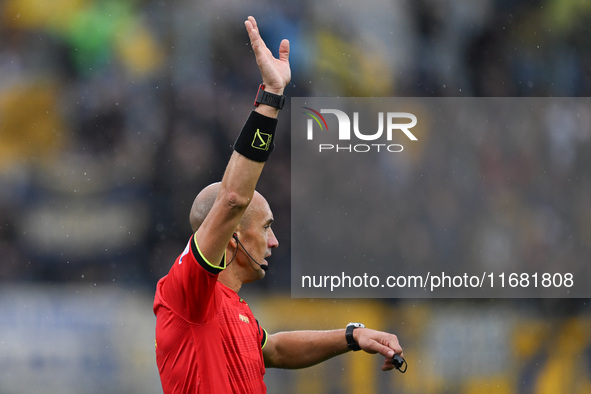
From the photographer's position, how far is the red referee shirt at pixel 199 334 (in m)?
2.64

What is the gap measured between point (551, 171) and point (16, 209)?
3.70 meters

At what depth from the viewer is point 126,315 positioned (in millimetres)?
5582

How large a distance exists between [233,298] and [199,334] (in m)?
0.44

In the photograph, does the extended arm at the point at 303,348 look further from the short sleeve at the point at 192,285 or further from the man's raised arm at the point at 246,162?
the man's raised arm at the point at 246,162

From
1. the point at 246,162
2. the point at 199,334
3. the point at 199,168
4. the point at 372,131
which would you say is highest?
the point at 372,131

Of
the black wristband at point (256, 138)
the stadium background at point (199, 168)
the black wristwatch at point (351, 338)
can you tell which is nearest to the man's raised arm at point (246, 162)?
the black wristband at point (256, 138)

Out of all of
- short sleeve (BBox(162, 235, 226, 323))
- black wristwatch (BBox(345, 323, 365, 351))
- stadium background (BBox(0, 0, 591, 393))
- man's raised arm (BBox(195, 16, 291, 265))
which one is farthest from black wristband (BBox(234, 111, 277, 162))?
stadium background (BBox(0, 0, 591, 393))

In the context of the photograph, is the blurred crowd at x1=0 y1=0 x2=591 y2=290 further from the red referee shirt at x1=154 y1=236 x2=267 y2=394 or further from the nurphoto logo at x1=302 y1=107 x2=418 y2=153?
the red referee shirt at x1=154 y1=236 x2=267 y2=394

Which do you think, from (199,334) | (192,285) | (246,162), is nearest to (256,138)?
(246,162)

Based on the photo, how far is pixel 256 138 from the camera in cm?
250

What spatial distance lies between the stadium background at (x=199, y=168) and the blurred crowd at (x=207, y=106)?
0.01 m

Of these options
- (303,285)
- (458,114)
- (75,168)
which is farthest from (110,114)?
(458,114)

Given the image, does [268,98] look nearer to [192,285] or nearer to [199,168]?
[192,285]

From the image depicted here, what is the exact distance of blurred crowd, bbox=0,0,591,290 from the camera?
5609mm
